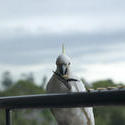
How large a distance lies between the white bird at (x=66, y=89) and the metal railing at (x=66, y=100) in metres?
0.17

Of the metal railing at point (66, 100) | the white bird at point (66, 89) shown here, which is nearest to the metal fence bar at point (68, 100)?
the metal railing at point (66, 100)

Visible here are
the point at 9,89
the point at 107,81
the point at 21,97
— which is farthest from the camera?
the point at 9,89

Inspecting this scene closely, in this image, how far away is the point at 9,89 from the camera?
3.29m

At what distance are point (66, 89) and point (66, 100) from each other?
14.4 inches

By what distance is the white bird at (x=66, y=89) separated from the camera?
667mm

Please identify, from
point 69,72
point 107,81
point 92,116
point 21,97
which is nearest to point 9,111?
point 21,97

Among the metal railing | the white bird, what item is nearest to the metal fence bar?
the metal railing

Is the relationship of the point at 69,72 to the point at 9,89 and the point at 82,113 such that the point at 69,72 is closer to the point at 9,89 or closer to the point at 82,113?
the point at 82,113

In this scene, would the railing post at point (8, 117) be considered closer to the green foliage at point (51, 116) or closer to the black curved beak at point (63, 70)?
the green foliage at point (51, 116)

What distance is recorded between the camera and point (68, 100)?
1.38 feet

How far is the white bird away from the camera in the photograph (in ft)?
2.19

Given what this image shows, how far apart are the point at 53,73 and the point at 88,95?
1.39 ft

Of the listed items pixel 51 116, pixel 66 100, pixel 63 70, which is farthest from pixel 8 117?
pixel 63 70

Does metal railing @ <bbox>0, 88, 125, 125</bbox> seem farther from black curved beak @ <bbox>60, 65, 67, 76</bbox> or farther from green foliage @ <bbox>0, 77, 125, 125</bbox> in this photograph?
black curved beak @ <bbox>60, 65, 67, 76</bbox>
